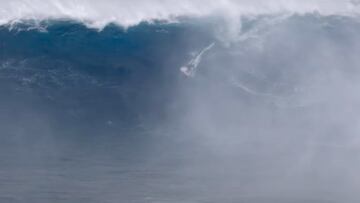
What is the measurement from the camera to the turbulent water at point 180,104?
4584 cm

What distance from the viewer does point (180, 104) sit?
187 ft

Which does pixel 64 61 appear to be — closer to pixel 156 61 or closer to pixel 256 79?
pixel 156 61

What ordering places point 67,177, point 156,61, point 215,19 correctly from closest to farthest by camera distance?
1. point 67,177
2. point 156,61
3. point 215,19

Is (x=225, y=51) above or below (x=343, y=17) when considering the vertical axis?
below

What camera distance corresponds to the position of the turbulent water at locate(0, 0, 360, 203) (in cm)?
4584

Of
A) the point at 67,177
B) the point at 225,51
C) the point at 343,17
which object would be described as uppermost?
the point at 343,17

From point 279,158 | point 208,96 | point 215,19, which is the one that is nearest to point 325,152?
point 279,158

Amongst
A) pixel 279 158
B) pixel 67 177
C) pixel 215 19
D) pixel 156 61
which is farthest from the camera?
pixel 215 19

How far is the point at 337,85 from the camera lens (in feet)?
196

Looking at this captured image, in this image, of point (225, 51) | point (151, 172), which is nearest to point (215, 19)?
point (225, 51)

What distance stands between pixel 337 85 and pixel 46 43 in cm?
1613

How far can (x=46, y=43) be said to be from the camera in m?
62.0

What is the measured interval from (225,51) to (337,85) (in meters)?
6.64

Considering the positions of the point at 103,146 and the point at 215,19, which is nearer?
the point at 103,146
